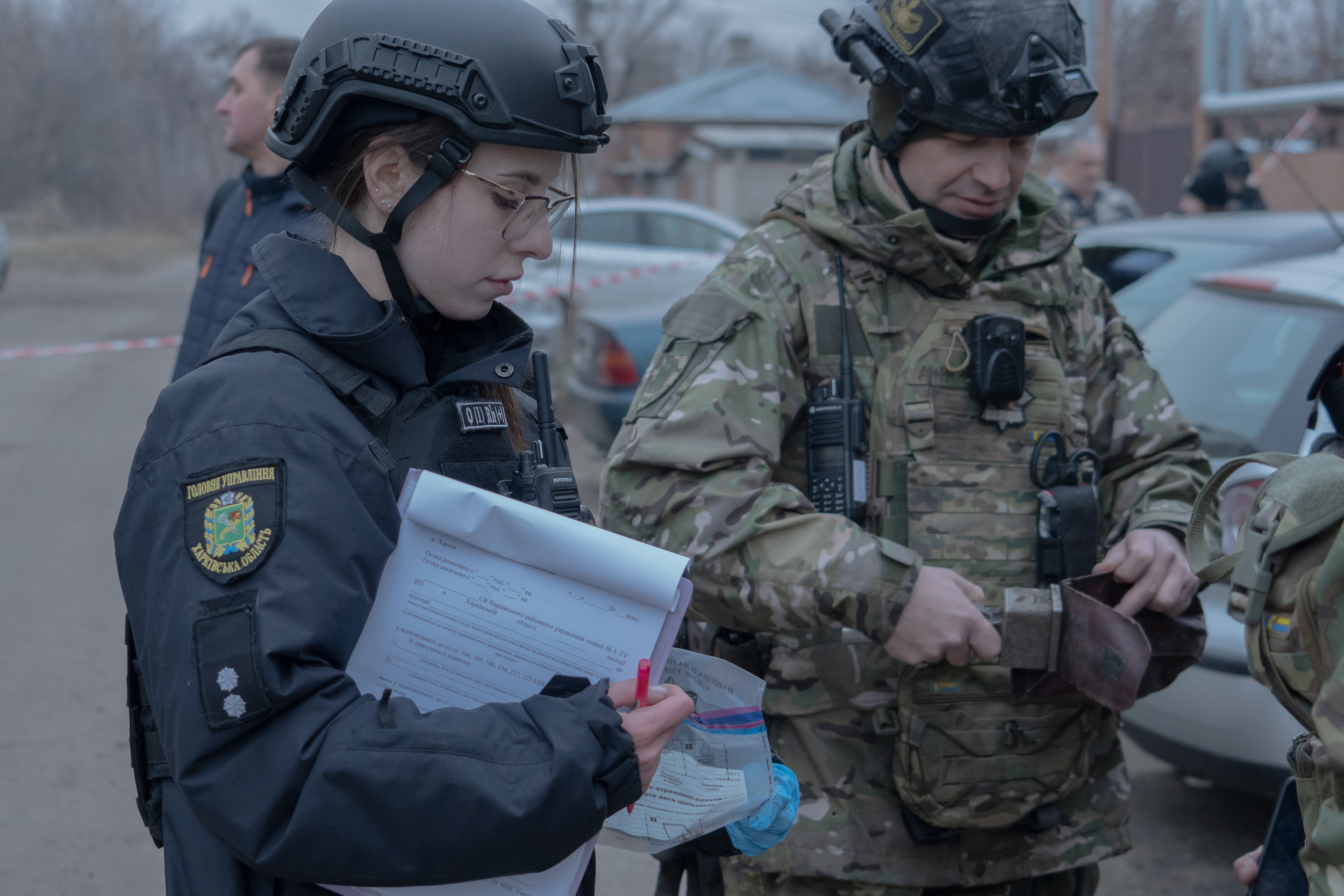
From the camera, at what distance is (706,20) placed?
5306 centimetres

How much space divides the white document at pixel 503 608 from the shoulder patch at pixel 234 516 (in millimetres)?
160

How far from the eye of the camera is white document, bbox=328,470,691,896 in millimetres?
1315

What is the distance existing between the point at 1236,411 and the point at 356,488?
3242 millimetres

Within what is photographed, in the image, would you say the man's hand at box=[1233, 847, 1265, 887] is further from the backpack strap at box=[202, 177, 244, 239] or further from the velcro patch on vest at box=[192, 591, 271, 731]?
the backpack strap at box=[202, 177, 244, 239]

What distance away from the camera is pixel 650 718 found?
131 cm

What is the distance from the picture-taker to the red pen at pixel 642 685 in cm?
133

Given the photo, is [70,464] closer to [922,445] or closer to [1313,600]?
[922,445]

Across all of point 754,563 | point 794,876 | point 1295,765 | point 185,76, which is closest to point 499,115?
point 754,563

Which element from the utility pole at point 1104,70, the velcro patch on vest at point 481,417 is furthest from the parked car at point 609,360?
the utility pole at point 1104,70

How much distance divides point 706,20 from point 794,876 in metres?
54.6

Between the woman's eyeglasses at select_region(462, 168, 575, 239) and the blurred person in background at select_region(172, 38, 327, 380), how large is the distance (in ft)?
7.21

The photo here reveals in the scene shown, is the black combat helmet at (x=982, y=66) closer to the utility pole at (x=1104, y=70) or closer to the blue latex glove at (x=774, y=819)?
the blue latex glove at (x=774, y=819)

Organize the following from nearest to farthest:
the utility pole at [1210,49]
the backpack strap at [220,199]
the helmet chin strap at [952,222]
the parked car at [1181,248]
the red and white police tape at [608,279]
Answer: the helmet chin strap at [952,222] < the backpack strap at [220,199] < the parked car at [1181,248] < the red and white police tape at [608,279] < the utility pole at [1210,49]

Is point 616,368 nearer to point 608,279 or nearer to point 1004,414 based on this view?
point 608,279
